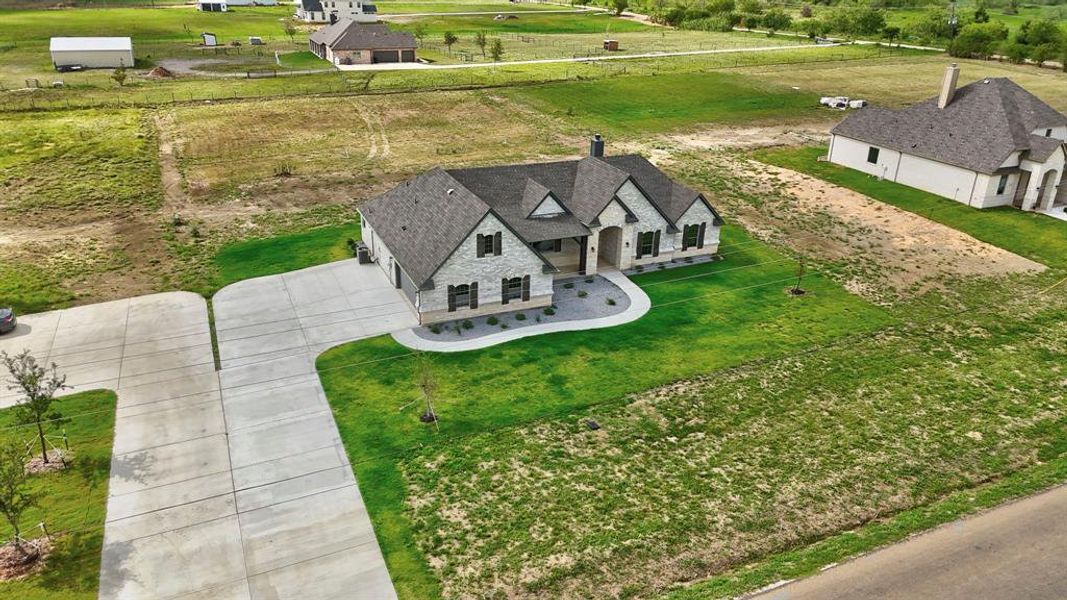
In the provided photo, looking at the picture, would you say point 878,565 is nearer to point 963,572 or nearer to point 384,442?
point 963,572

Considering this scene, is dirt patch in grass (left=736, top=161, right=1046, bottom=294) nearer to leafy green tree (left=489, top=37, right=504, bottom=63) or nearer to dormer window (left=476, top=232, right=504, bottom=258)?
dormer window (left=476, top=232, right=504, bottom=258)

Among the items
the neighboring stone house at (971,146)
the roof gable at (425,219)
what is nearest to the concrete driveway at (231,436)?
the roof gable at (425,219)

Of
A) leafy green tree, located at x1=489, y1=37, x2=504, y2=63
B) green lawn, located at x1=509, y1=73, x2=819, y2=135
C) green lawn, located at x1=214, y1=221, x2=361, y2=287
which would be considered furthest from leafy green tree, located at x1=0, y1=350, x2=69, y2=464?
leafy green tree, located at x1=489, y1=37, x2=504, y2=63

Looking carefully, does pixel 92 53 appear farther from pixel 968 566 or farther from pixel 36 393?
pixel 968 566

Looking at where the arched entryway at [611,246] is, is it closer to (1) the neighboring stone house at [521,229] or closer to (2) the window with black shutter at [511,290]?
(1) the neighboring stone house at [521,229]

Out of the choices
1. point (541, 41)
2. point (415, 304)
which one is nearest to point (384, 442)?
point (415, 304)

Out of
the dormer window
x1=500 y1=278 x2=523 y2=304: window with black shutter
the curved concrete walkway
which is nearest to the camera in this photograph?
the curved concrete walkway
